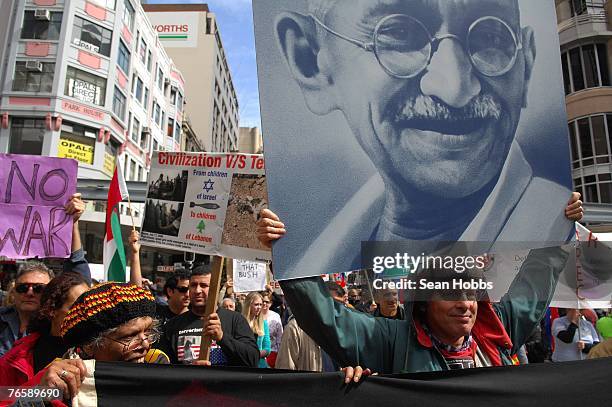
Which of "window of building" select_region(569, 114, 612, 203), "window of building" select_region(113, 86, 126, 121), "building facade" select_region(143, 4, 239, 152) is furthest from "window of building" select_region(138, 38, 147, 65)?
"window of building" select_region(569, 114, 612, 203)

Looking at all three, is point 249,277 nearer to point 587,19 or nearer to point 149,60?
point 587,19

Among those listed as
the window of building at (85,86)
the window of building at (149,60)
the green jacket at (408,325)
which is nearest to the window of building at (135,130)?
the window of building at (149,60)

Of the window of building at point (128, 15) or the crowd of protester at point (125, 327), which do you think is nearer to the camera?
the crowd of protester at point (125, 327)

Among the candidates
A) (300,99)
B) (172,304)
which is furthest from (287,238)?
(172,304)

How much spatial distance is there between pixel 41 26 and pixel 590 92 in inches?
1139

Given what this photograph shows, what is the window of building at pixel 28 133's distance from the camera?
28.2 meters

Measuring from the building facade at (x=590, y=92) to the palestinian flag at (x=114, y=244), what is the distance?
77.3 feet

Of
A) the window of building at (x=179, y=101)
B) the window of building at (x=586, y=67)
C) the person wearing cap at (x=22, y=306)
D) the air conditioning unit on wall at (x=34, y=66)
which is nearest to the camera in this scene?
the person wearing cap at (x=22, y=306)

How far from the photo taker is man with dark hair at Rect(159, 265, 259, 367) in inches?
139

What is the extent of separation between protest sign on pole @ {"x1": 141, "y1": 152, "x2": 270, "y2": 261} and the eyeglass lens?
1.70 metres

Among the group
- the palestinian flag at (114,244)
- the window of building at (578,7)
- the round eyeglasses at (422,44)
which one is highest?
the window of building at (578,7)

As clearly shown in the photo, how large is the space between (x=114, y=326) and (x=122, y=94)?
3404 cm

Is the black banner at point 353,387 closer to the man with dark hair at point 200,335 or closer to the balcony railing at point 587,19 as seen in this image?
the man with dark hair at point 200,335

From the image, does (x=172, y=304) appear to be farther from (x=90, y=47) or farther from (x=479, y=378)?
(x=90, y=47)
